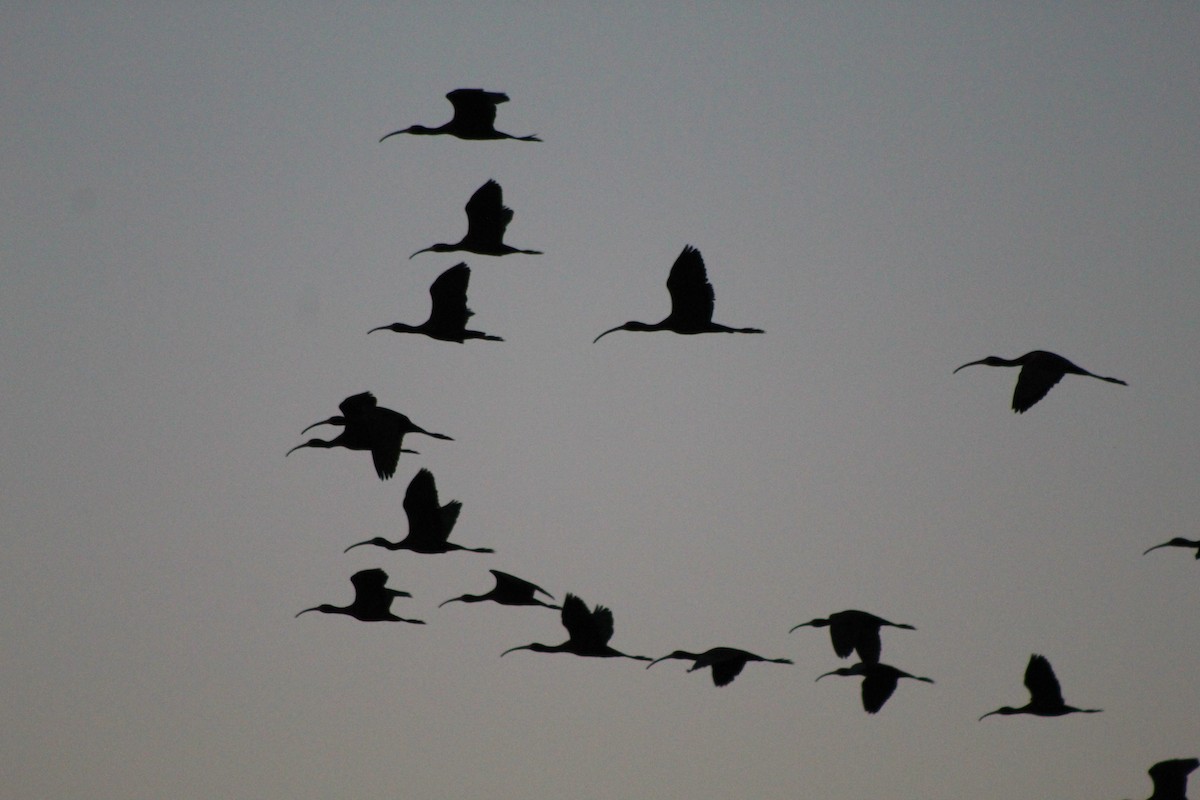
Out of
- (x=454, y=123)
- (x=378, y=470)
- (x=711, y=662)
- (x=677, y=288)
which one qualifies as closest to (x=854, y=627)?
(x=711, y=662)

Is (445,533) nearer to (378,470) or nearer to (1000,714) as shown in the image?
(378,470)

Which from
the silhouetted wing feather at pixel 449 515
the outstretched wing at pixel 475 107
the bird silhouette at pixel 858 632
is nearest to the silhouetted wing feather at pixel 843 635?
the bird silhouette at pixel 858 632

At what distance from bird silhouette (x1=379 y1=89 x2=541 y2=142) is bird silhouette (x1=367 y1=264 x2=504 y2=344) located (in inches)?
82.9

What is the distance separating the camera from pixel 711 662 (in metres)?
27.2

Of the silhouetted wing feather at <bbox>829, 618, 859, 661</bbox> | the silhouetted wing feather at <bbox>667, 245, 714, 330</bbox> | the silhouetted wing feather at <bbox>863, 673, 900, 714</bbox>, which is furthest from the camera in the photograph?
the silhouetted wing feather at <bbox>863, 673, 900, 714</bbox>

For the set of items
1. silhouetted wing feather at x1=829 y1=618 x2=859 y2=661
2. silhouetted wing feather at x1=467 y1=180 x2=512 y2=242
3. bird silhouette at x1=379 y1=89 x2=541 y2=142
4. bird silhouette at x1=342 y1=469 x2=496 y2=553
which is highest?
bird silhouette at x1=379 y1=89 x2=541 y2=142

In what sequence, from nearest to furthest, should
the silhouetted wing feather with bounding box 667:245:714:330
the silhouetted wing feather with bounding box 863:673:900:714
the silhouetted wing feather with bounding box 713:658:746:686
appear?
the silhouetted wing feather with bounding box 667:245:714:330, the silhouetted wing feather with bounding box 863:673:900:714, the silhouetted wing feather with bounding box 713:658:746:686

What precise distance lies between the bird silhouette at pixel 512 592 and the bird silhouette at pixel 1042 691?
7.25 m

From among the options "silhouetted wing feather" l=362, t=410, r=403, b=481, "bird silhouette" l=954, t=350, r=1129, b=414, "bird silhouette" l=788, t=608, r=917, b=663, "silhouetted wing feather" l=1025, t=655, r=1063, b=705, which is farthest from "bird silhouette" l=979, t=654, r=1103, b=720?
"silhouetted wing feather" l=362, t=410, r=403, b=481

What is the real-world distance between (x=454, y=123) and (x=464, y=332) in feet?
10.7

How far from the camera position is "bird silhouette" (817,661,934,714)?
2720 centimetres

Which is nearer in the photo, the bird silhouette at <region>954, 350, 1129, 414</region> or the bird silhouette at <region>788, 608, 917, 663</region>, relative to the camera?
the bird silhouette at <region>954, 350, 1129, 414</region>

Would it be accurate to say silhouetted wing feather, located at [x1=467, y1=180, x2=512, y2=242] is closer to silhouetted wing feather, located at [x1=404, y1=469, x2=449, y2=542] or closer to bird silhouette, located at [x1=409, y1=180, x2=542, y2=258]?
bird silhouette, located at [x1=409, y1=180, x2=542, y2=258]

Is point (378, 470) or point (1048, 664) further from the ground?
point (378, 470)
